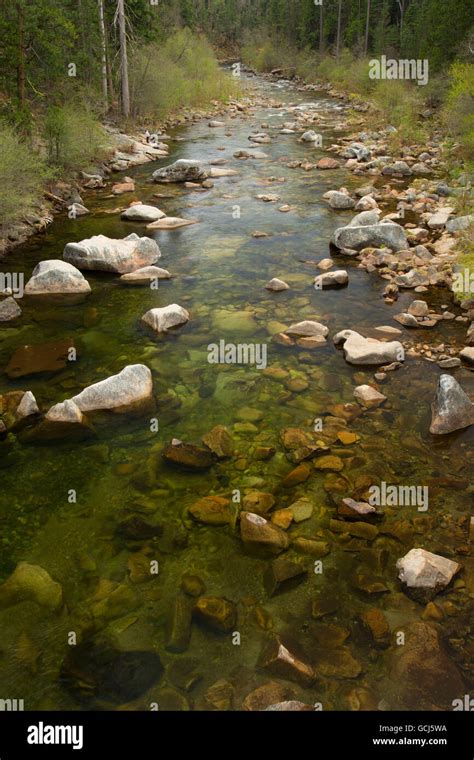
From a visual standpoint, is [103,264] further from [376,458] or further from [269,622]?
[269,622]

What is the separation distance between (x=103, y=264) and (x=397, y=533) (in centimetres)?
722

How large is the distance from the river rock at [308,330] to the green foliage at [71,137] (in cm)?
896

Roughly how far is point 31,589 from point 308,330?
4903 mm

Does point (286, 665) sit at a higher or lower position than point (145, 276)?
lower

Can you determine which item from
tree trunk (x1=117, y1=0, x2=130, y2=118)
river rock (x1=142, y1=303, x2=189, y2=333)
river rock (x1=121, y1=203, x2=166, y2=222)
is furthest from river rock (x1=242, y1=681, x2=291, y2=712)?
tree trunk (x1=117, y1=0, x2=130, y2=118)

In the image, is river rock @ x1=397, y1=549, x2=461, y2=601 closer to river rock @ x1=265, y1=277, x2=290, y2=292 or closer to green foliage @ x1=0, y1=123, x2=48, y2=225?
river rock @ x1=265, y1=277, x2=290, y2=292

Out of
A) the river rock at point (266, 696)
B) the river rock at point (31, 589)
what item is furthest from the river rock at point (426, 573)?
the river rock at point (31, 589)

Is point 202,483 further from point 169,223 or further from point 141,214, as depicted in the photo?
point 141,214

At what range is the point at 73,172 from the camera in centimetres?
1484

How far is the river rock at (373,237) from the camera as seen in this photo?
34.3ft

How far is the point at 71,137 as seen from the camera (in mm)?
13781

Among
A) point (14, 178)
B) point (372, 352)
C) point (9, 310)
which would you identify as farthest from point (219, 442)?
point (14, 178)

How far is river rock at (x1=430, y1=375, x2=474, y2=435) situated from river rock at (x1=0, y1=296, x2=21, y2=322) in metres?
5.99

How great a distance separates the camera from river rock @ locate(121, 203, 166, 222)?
1248 centimetres
